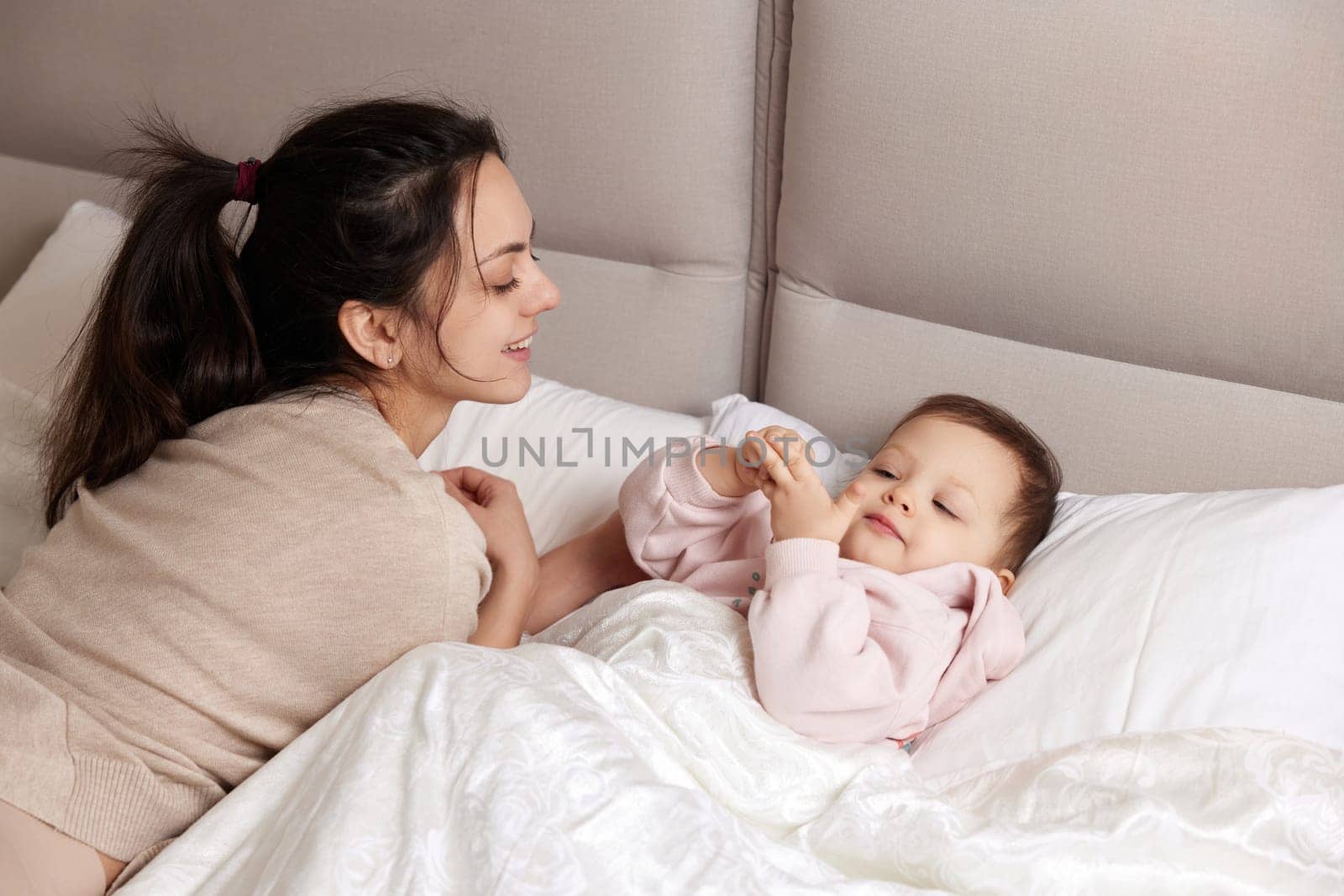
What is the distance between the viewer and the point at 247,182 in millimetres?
1301

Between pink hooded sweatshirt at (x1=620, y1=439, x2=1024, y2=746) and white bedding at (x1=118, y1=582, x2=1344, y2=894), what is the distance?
0.05 meters

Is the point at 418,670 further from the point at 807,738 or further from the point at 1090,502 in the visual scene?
the point at 1090,502

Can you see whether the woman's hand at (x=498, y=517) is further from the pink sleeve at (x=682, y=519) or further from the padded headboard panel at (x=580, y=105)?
the padded headboard panel at (x=580, y=105)

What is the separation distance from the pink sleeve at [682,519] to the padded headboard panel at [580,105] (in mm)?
429

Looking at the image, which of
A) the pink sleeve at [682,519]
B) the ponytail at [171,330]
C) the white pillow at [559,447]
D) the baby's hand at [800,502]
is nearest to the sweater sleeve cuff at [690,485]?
the pink sleeve at [682,519]

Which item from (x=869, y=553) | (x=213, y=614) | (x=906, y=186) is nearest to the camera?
(x=213, y=614)

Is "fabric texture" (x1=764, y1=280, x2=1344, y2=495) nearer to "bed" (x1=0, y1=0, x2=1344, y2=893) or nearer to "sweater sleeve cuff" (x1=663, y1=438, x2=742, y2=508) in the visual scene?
"bed" (x1=0, y1=0, x2=1344, y2=893)

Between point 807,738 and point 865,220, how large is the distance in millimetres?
759

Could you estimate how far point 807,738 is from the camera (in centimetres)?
118

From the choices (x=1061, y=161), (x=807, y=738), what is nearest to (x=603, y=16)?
(x=1061, y=161)

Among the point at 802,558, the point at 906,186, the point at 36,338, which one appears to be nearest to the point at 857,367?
the point at 906,186

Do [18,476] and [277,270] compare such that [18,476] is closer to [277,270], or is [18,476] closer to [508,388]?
[277,270]

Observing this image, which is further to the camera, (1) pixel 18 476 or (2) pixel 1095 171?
(1) pixel 18 476

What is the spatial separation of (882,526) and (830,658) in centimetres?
25
